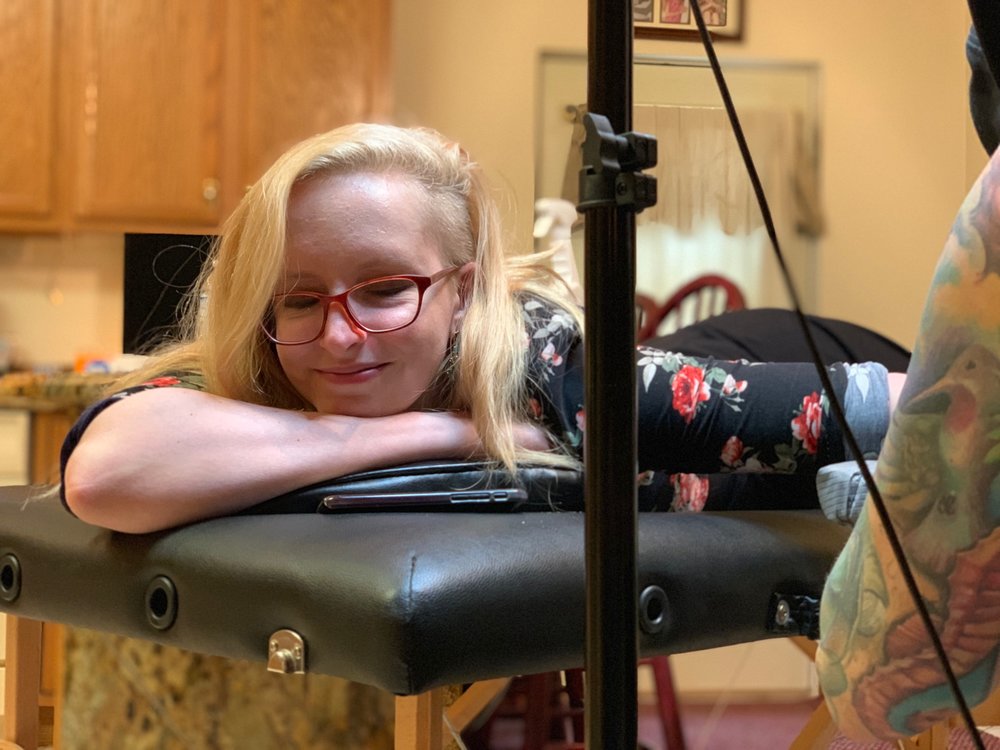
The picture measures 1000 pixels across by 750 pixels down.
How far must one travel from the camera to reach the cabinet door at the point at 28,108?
2412 millimetres

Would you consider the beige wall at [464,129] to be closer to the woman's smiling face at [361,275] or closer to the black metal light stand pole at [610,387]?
the woman's smiling face at [361,275]

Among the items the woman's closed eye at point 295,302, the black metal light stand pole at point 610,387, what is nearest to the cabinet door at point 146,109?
the woman's closed eye at point 295,302

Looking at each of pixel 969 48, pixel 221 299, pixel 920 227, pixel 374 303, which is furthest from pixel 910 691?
pixel 920 227

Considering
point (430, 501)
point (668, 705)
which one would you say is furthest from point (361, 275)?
point (668, 705)

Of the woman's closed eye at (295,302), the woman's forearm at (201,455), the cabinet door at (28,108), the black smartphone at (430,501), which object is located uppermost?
the cabinet door at (28,108)

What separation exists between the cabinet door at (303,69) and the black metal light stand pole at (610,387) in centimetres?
217

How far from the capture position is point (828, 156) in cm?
259

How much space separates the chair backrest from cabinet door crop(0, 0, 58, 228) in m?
1.42

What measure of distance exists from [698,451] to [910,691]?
15.4 inches

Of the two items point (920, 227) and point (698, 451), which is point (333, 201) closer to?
point (698, 451)

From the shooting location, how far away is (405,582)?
0.53 m

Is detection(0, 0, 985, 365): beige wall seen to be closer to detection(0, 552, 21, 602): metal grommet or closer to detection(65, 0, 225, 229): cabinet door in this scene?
detection(65, 0, 225, 229): cabinet door

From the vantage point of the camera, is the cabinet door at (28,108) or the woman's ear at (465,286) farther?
the cabinet door at (28,108)

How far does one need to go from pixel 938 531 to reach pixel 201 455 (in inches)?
17.8
